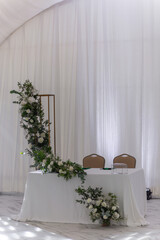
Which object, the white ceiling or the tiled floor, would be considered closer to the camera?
the tiled floor

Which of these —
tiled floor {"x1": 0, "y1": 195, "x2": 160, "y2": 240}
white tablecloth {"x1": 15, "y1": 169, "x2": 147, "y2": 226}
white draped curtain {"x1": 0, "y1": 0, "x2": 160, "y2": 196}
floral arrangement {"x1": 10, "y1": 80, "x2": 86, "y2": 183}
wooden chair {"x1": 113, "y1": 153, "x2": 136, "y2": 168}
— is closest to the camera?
tiled floor {"x1": 0, "y1": 195, "x2": 160, "y2": 240}

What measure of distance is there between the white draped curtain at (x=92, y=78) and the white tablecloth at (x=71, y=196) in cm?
244

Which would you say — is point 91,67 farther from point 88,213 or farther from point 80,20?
point 88,213

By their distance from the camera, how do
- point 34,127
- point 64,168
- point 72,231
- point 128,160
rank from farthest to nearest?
point 128,160 → point 34,127 → point 64,168 → point 72,231

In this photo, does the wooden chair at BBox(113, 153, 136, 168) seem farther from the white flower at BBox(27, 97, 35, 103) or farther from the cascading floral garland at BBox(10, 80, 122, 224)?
the white flower at BBox(27, 97, 35, 103)

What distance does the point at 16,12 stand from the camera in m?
8.23

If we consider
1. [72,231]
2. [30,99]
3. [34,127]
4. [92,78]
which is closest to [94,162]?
[34,127]

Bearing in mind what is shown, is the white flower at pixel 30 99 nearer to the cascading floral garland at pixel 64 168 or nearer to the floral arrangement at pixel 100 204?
the cascading floral garland at pixel 64 168

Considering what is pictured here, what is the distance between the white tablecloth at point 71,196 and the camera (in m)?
5.27

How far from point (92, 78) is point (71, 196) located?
3.49 metres

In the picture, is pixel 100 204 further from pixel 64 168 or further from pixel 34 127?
pixel 34 127

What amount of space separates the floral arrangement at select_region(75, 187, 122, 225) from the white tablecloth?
4.2 inches

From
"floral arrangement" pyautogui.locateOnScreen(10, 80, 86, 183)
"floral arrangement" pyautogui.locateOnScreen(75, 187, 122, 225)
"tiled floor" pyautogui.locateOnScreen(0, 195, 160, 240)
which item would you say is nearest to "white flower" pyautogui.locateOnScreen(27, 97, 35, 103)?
"floral arrangement" pyautogui.locateOnScreen(10, 80, 86, 183)

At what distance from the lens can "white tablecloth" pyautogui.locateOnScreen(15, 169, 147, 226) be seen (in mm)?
5266
